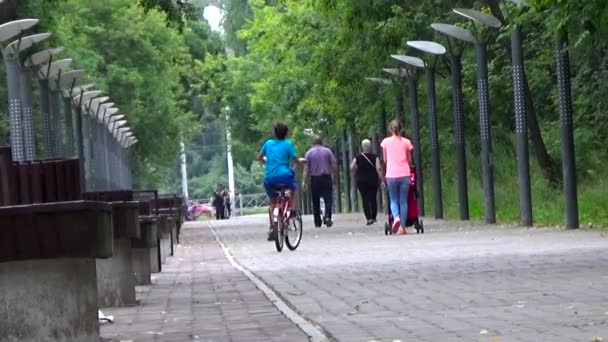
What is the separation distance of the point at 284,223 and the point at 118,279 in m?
9.17

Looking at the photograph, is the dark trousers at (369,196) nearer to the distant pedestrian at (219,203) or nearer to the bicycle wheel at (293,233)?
the bicycle wheel at (293,233)

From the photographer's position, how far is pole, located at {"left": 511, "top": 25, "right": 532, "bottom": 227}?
2905cm

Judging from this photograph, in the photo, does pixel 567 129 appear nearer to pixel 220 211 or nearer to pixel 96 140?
pixel 96 140

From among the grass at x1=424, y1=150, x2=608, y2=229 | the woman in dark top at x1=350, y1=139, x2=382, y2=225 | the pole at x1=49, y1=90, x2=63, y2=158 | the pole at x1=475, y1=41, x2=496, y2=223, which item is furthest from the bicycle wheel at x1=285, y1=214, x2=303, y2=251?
the woman in dark top at x1=350, y1=139, x2=382, y2=225

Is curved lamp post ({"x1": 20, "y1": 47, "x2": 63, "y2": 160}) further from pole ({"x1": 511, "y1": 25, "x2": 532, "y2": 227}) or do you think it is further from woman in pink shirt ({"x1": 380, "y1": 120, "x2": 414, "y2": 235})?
pole ({"x1": 511, "y1": 25, "x2": 532, "y2": 227})

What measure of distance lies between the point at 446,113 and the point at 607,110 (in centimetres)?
1058

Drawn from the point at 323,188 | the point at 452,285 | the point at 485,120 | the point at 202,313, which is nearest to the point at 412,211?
the point at 485,120

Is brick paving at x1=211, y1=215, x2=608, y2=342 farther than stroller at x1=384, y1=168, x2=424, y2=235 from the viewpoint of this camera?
No

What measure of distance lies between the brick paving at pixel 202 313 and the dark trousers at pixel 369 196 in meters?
15.2

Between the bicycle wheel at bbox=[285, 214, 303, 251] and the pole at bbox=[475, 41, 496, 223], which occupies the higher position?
the pole at bbox=[475, 41, 496, 223]

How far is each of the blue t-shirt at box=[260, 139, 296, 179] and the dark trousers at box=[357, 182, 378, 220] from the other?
11286mm

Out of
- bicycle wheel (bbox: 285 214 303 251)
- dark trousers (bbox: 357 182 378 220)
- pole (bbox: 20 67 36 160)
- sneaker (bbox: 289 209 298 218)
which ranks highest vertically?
pole (bbox: 20 67 36 160)

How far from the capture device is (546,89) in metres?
43.5

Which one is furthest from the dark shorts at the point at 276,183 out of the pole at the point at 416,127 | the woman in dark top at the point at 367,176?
the pole at the point at 416,127
